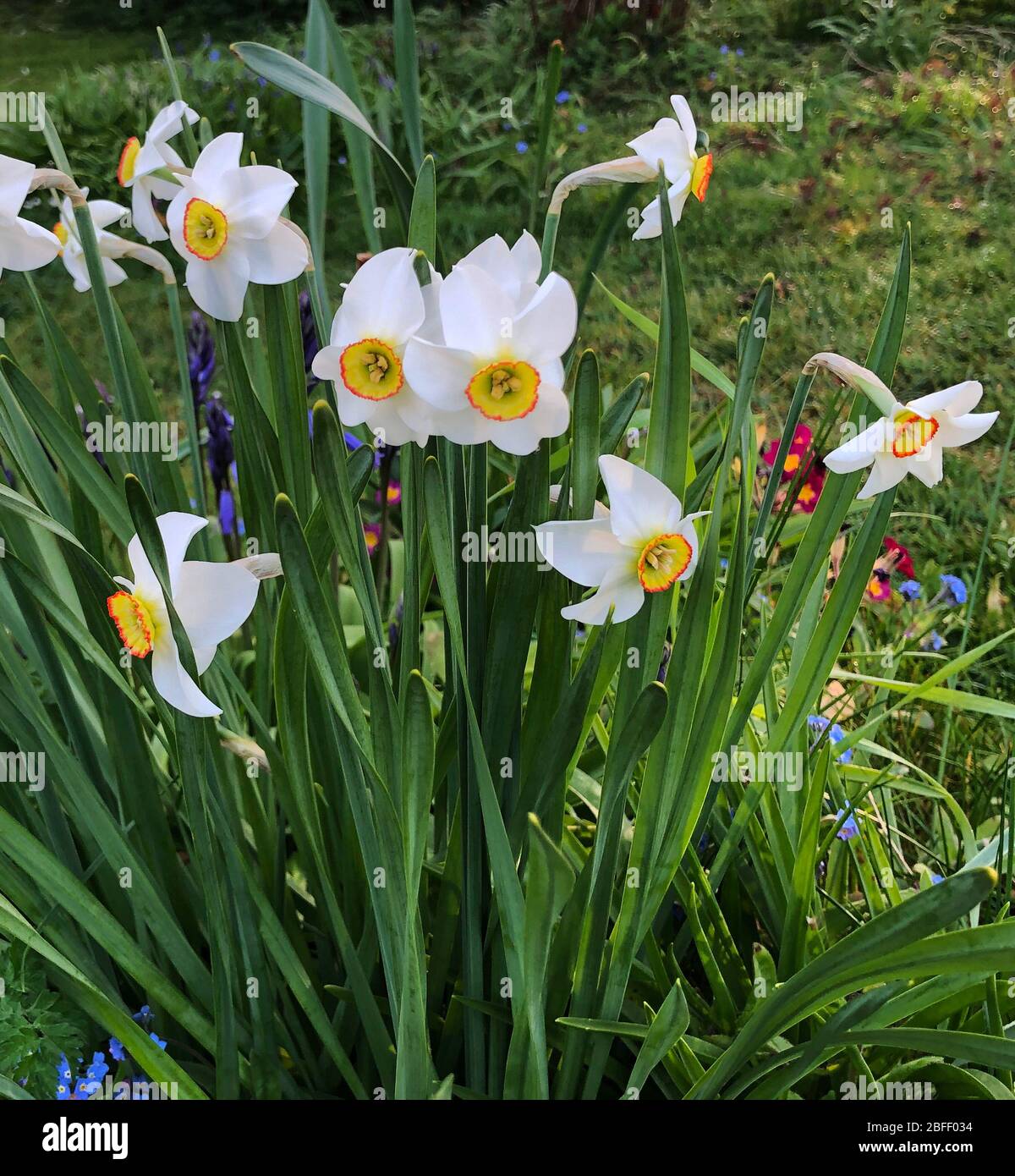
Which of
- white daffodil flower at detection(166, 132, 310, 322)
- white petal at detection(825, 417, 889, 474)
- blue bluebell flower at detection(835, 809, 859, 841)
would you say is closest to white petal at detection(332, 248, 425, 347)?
white daffodil flower at detection(166, 132, 310, 322)

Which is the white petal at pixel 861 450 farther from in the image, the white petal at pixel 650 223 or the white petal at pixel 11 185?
the white petal at pixel 11 185

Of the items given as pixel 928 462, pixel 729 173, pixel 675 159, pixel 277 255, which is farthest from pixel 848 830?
pixel 729 173

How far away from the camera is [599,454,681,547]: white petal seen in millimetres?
702

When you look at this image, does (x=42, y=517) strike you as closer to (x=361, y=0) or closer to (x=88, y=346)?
(x=88, y=346)

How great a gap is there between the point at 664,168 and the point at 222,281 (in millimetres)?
335

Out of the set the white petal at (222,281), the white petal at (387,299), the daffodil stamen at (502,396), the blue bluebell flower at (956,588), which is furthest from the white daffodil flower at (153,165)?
the blue bluebell flower at (956,588)

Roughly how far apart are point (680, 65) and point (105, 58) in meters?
2.55

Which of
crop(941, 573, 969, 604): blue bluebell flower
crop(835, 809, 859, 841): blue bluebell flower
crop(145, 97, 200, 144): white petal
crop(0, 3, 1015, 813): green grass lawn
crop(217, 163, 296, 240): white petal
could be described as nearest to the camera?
crop(217, 163, 296, 240): white petal

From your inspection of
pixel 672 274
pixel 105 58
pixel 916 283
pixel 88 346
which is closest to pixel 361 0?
pixel 105 58

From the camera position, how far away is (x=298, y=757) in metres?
0.92

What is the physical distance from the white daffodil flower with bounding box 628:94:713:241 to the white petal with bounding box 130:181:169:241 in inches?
16.7

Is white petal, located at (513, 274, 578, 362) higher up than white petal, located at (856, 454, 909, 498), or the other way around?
white petal, located at (513, 274, 578, 362)

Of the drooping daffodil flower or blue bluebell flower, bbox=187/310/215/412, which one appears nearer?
the drooping daffodil flower

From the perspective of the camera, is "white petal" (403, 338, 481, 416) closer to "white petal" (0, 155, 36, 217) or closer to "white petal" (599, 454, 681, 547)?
"white petal" (599, 454, 681, 547)
